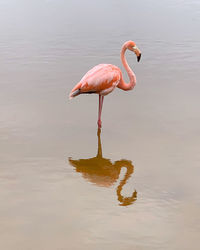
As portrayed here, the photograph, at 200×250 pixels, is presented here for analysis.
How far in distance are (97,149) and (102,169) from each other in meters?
0.63

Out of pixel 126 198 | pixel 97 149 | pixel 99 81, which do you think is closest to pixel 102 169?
pixel 97 149

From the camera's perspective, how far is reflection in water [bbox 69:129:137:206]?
5.95 metres

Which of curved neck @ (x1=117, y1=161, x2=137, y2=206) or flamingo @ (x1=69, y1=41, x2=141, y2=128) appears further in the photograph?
flamingo @ (x1=69, y1=41, x2=141, y2=128)

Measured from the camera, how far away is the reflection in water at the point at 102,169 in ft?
19.5

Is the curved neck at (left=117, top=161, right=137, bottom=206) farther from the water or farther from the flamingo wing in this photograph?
the flamingo wing

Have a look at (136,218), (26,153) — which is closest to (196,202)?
(136,218)

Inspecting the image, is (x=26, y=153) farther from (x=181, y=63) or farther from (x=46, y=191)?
(x=181, y=63)

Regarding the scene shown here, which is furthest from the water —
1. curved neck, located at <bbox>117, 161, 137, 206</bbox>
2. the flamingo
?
the flamingo

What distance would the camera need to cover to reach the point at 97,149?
689 centimetres

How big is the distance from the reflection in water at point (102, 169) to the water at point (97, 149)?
0.01 metres

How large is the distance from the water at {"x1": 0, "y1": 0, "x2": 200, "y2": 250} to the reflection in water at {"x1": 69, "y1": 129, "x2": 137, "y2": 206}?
0.6 inches

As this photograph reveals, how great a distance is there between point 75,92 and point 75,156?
1212 millimetres

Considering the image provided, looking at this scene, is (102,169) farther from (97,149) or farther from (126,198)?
(126,198)

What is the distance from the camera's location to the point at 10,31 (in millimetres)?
14414
